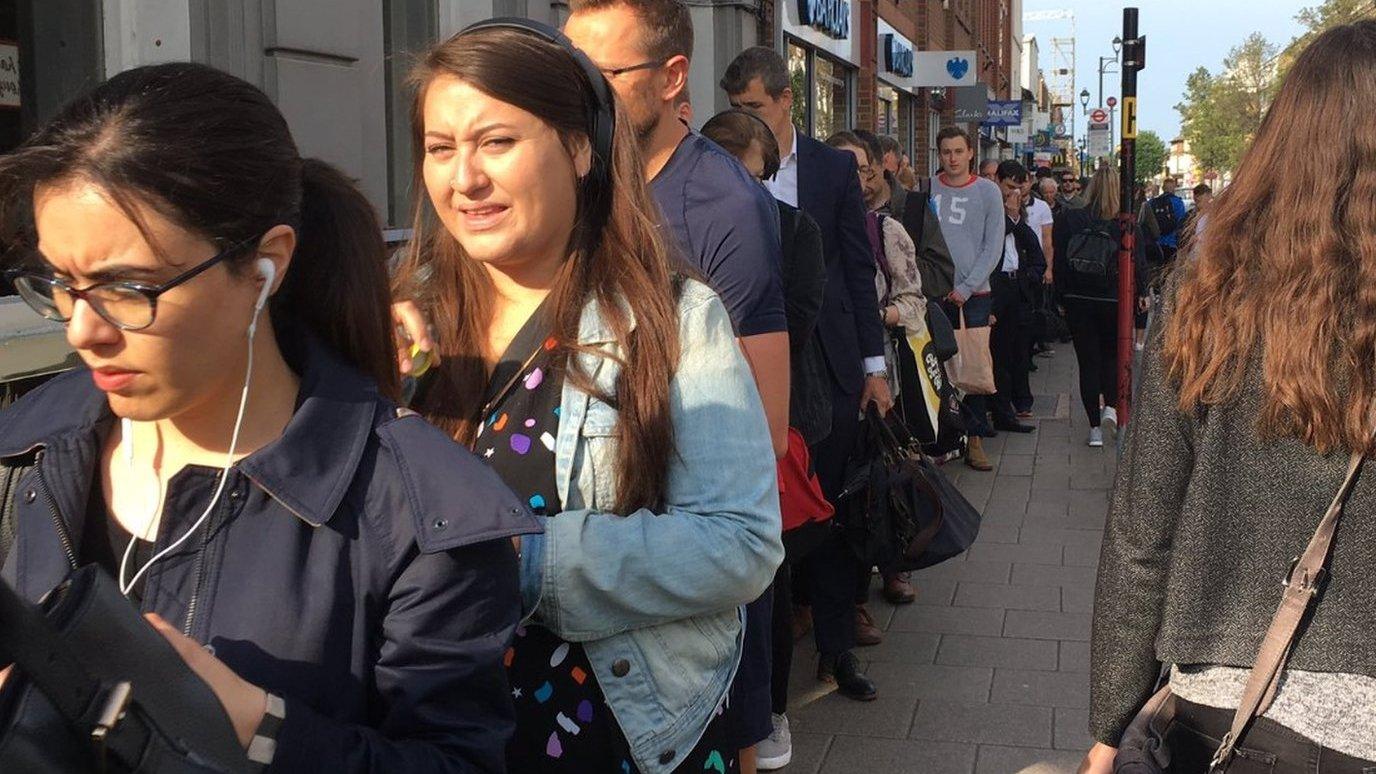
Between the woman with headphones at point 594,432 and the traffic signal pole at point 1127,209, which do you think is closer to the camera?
the woman with headphones at point 594,432

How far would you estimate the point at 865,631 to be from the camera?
18.8 ft

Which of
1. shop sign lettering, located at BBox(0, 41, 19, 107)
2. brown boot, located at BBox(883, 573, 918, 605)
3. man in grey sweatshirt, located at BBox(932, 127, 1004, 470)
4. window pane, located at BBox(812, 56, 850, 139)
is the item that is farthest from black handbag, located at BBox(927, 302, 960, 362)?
window pane, located at BBox(812, 56, 850, 139)

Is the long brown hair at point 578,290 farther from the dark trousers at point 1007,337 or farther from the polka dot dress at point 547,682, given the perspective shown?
the dark trousers at point 1007,337

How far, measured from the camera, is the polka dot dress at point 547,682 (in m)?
2.15

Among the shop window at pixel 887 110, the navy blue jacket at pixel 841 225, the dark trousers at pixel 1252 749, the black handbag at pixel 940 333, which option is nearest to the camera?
the dark trousers at pixel 1252 749

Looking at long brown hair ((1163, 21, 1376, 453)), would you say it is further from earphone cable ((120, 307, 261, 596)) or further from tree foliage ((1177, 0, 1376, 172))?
tree foliage ((1177, 0, 1376, 172))

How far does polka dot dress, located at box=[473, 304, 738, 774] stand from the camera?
2.15 metres

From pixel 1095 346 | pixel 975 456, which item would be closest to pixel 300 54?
pixel 975 456

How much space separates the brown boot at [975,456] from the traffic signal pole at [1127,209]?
86 centimetres

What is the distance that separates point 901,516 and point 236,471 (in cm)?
357

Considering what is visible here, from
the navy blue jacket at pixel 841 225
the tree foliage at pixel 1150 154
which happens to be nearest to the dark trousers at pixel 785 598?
the navy blue jacket at pixel 841 225

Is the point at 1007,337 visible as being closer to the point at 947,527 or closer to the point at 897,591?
the point at 897,591

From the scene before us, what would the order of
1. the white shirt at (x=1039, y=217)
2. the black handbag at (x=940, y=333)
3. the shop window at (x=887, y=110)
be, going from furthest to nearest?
the shop window at (x=887, y=110) < the white shirt at (x=1039, y=217) < the black handbag at (x=940, y=333)

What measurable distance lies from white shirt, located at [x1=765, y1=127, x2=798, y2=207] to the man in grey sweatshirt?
4011 millimetres
